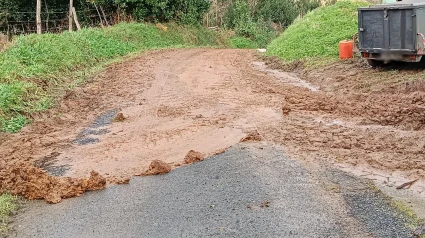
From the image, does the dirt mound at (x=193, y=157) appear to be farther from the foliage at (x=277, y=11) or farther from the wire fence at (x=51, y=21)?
the foliage at (x=277, y=11)

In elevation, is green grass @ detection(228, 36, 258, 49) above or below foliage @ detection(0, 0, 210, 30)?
below

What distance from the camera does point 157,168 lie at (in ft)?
22.7

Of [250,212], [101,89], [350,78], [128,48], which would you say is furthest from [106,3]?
[250,212]

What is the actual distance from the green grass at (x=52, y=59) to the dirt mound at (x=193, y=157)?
4096 millimetres

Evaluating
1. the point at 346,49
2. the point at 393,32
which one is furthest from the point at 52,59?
the point at 393,32

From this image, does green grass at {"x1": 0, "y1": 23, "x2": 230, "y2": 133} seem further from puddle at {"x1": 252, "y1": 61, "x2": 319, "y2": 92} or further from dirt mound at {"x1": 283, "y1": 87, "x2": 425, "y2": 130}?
puddle at {"x1": 252, "y1": 61, "x2": 319, "y2": 92}

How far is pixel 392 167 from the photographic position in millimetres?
6637

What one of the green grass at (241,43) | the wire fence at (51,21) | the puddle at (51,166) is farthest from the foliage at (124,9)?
the puddle at (51,166)

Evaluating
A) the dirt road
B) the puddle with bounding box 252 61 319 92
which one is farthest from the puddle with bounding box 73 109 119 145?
the puddle with bounding box 252 61 319 92

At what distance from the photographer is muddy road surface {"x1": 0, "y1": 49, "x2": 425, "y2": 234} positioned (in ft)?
22.7

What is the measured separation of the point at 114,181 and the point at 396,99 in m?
6.12

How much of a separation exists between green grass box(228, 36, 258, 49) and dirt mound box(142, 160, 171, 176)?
27911mm

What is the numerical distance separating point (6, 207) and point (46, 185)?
0.64m

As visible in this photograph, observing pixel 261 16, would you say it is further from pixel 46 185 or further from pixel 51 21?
pixel 46 185
